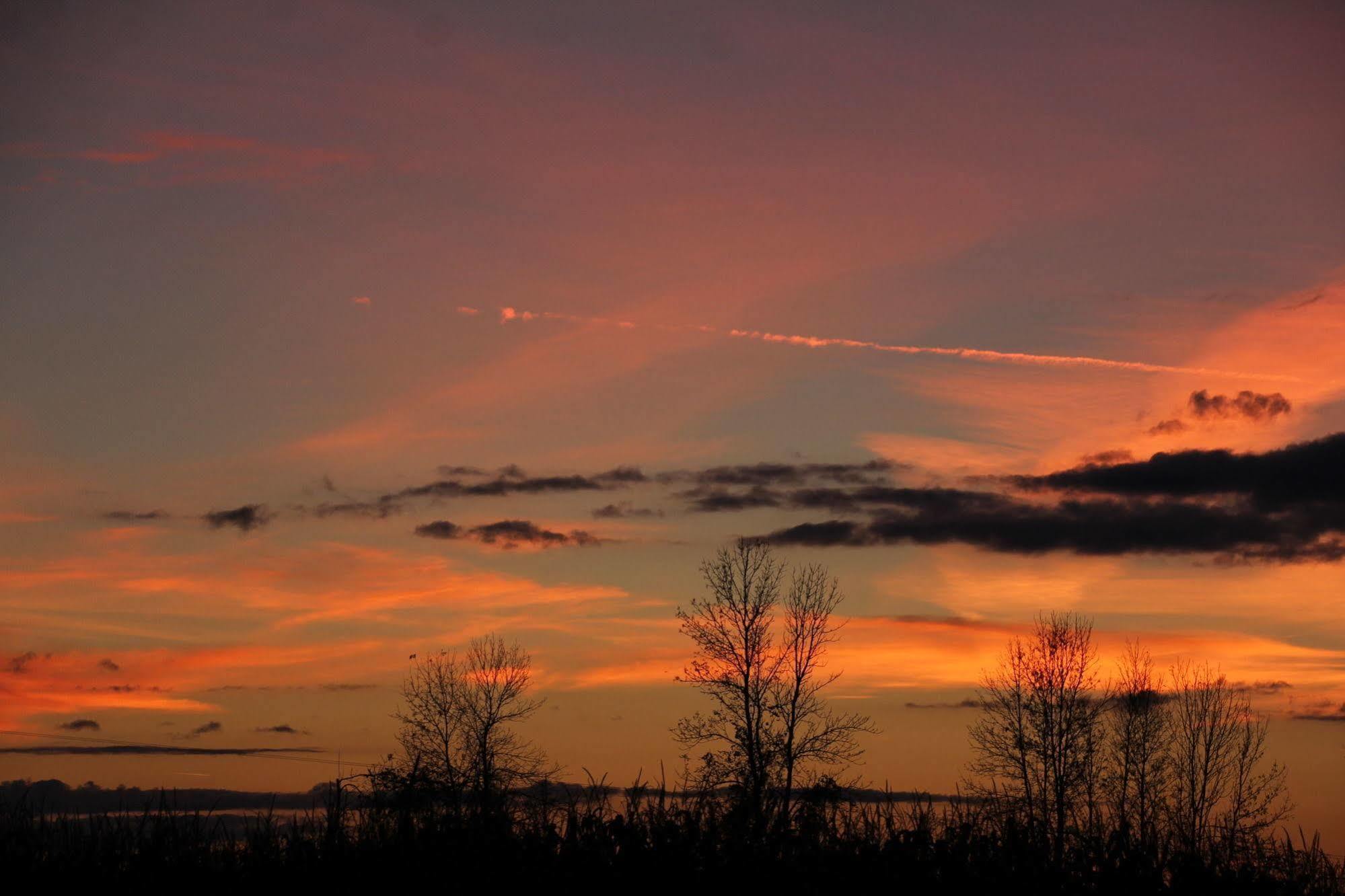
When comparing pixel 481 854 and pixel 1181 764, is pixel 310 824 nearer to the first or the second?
pixel 481 854

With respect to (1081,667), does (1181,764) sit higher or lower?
lower

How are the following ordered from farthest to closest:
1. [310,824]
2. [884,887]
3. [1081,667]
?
[1081,667] < [310,824] < [884,887]

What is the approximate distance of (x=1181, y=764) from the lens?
96938mm

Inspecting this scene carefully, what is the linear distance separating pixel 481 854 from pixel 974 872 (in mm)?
4575

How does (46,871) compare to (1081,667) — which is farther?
(1081,667)

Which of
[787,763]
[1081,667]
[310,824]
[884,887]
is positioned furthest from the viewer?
[1081,667]

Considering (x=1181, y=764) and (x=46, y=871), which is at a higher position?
(x=46, y=871)

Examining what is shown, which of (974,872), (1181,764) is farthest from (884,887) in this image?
(1181,764)

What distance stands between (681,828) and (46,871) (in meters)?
5.96

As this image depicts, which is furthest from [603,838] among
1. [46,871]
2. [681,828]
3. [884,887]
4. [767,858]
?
[46,871]

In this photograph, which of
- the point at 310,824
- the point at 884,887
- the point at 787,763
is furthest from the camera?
Result: the point at 787,763

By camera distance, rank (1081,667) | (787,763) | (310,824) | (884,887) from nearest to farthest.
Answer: (884,887)
(310,824)
(787,763)
(1081,667)

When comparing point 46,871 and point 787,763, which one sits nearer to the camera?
point 46,871

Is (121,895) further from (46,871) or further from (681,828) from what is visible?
(681,828)
